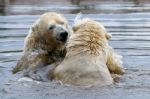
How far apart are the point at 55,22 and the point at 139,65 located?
1997 mm

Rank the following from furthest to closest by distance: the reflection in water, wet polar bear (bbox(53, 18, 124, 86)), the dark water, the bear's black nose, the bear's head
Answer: the reflection in water → the bear's head → the bear's black nose → wet polar bear (bbox(53, 18, 124, 86)) → the dark water

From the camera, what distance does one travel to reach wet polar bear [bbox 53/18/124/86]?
29.8 feet

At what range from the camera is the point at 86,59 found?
9320 mm

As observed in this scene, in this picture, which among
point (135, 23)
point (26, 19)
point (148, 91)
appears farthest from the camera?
point (26, 19)

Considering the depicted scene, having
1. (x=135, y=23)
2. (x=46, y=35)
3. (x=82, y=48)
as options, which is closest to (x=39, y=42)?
(x=46, y=35)

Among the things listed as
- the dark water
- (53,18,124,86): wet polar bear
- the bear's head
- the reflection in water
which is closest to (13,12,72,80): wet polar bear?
the bear's head

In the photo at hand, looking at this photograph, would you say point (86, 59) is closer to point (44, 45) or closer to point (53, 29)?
point (53, 29)

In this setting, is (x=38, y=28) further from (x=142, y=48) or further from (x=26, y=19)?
(x=26, y=19)

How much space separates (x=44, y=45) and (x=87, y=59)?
2134 millimetres

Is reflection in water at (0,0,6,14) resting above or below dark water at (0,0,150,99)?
below

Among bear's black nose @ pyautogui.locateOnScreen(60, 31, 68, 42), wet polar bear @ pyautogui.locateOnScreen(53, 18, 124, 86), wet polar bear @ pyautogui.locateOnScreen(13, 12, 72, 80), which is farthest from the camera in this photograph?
wet polar bear @ pyautogui.locateOnScreen(13, 12, 72, 80)

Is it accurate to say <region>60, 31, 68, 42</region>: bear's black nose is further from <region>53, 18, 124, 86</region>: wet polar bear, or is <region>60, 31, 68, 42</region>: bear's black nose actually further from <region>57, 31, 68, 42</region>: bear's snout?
<region>53, 18, 124, 86</region>: wet polar bear

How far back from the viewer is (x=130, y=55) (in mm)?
13094

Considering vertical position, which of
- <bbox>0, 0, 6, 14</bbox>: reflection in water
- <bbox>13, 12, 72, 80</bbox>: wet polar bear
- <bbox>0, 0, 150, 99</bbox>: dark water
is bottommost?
<bbox>0, 0, 6, 14</bbox>: reflection in water
